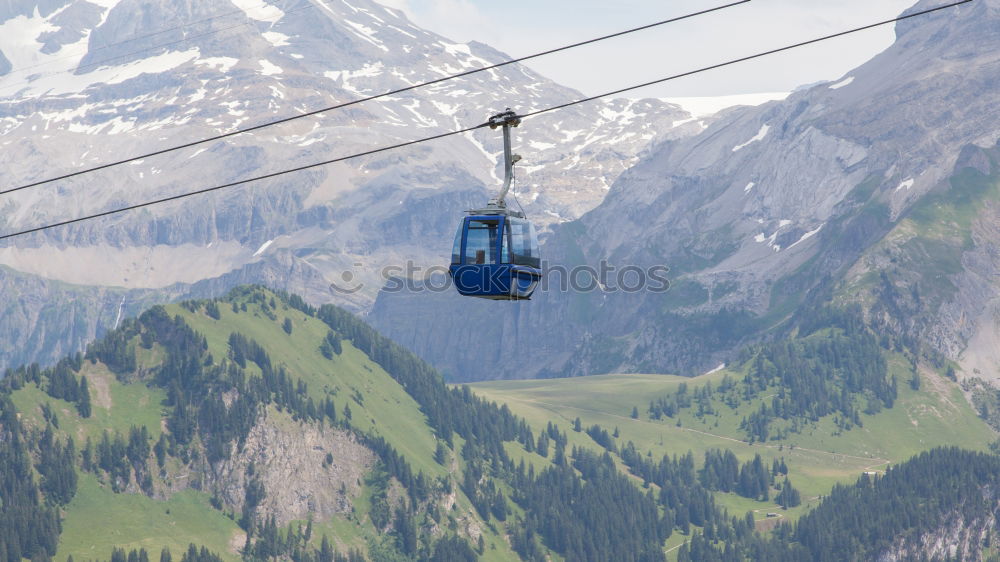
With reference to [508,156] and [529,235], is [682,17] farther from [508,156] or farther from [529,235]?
[529,235]

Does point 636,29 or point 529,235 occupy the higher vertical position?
point 636,29

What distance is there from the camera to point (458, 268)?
77.3 metres

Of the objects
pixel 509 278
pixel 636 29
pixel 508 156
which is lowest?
pixel 509 278

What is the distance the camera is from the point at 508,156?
68.2 meters

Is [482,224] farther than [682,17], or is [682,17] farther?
[482,224]

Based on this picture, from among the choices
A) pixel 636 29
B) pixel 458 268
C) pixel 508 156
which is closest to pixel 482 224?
pixel 458 268

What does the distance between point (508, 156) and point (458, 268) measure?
1069cm

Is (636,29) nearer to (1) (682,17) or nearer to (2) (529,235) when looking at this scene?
(1) (682,17)

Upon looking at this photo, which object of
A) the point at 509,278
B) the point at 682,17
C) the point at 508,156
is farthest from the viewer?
the point at 509,278

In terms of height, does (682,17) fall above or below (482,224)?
above

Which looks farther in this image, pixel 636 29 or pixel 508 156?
pixel 508 156

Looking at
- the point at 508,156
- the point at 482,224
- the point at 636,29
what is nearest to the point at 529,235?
the point at 482,224

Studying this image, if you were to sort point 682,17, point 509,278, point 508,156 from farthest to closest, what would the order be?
1. point 509,278
2. point 508,156
3. point 682,17

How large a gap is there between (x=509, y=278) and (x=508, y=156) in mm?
9913
